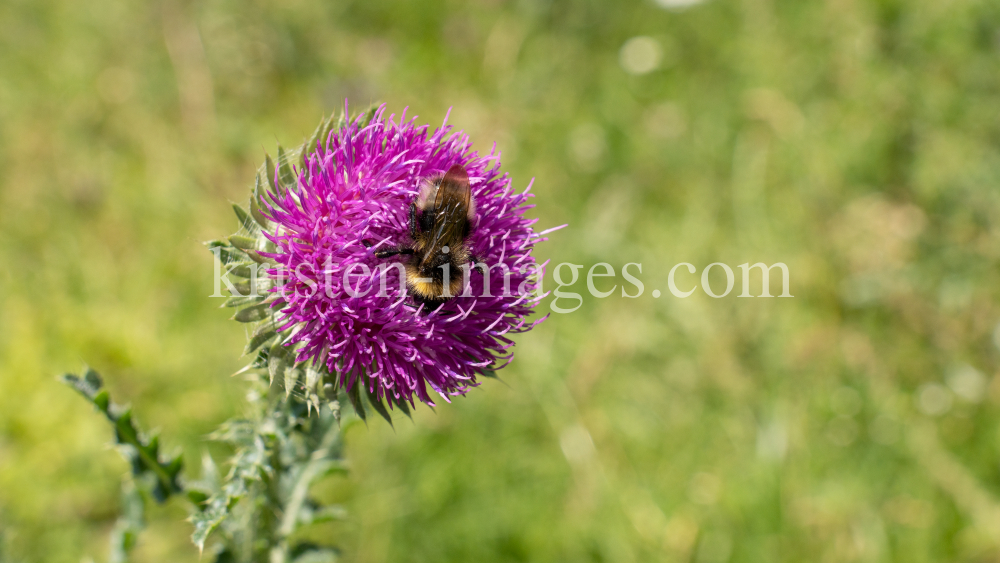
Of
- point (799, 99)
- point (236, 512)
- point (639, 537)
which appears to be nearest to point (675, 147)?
point (799, 99)

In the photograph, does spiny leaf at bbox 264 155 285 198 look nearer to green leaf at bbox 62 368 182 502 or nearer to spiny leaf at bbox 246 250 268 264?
spiny leaf at bbox 246 250 268 264

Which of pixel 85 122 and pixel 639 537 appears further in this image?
pixel 85 122

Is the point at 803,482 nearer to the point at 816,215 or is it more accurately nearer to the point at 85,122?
the point at 816,215

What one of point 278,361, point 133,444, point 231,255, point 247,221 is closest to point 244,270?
point 231,255

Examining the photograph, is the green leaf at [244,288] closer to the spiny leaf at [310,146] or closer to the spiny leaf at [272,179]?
the spiny leaf at [272,179]

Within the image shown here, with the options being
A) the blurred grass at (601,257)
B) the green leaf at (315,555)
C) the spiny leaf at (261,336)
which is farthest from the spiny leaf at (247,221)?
the blurred grass at (601,257)

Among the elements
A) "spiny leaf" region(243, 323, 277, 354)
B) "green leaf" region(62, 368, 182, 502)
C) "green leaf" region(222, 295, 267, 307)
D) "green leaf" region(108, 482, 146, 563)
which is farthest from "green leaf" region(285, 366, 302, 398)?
"green leaf" region(108, 482, 146, 563)
